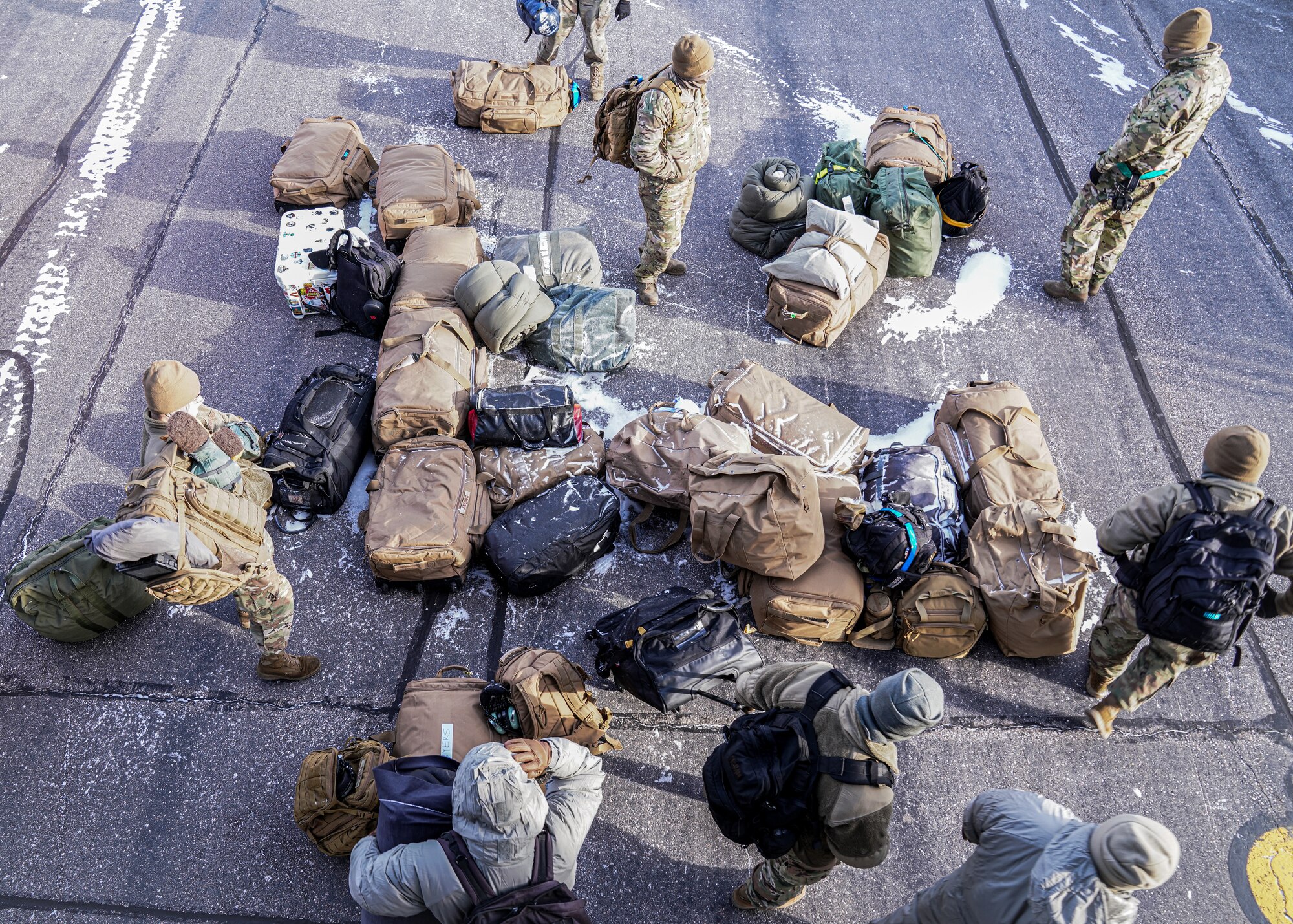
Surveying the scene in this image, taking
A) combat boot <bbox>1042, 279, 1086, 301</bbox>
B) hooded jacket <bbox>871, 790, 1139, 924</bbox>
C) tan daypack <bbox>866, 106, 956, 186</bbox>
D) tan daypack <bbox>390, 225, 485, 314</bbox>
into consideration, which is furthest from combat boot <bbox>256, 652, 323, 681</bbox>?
combat boot <bbox>1042, 279, 1086, 301</bbox>

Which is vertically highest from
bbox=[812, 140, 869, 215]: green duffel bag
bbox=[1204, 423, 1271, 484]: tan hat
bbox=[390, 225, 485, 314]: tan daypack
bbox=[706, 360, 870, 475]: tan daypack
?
bbox=[1204, 423, 1271, 484]: tan hat

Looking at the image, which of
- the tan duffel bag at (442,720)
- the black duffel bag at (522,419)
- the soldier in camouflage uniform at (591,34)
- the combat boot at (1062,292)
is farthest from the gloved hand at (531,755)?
the soldier in camouflage uniform at (591,34)

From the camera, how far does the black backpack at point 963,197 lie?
6656 mm

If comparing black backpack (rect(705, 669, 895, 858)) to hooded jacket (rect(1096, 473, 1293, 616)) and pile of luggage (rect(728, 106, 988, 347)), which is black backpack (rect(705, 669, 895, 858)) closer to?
hooded jacket (rect(1096, 473, 1293, 616))

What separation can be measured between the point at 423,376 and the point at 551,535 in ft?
4.35

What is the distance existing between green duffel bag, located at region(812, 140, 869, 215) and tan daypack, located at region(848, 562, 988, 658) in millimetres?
3133

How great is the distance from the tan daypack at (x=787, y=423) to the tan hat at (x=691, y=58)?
1955 mm

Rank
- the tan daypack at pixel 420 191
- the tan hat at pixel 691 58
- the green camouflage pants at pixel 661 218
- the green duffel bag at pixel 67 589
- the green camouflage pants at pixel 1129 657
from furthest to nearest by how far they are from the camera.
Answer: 1. the tan daypack at pixel 420 191
2. the green camouflage pants at pixel 661 218
3. the tan hat at pixel 691 58
4. the green duffel bag at pixel 67 589
5. the green camouflage pants at pixel 1129 657

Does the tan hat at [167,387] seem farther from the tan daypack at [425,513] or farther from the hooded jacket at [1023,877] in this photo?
the hooded jacket at [1023,877]

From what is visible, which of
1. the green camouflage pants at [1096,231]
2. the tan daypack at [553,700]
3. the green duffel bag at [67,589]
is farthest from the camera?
the green camouflage pants at [1096,231]

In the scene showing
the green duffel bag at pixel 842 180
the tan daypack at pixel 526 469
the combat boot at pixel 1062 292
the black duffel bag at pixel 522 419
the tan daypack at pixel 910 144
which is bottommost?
the tan daypack at pixel 526 469

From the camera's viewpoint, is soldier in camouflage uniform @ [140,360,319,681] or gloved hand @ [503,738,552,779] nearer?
gloved hand @ [503,738,552,779]

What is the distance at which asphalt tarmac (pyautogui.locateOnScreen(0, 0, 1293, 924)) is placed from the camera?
410 cm

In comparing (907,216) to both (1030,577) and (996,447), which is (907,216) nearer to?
(996,447)
